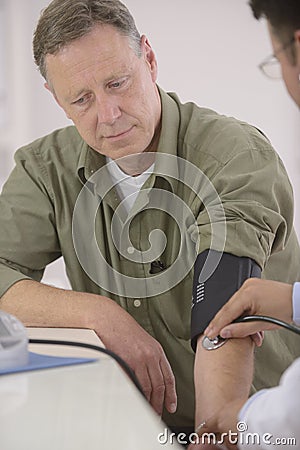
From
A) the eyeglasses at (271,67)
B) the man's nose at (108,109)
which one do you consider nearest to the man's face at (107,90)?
the man's nose at (108,109)

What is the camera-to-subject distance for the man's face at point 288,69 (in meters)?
1.00

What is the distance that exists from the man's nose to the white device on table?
0.66 m

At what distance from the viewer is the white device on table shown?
1072mm

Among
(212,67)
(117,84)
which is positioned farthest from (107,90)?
(212,67)

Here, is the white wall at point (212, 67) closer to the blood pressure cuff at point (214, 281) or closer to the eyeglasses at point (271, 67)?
the blood pressure cuff at point (214, 281)

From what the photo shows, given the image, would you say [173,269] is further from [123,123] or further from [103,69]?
[103,69]

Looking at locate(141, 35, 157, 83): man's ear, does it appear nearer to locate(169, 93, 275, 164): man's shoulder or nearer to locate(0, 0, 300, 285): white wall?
locate(169, 93, 275, 164): man's shoulder

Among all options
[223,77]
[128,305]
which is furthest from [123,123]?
[223,77]

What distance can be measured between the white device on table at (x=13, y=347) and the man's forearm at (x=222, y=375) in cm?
29

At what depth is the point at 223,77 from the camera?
411 centimetres

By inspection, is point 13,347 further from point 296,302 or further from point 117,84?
point 117,84

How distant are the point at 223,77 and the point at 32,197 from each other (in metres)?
2.50

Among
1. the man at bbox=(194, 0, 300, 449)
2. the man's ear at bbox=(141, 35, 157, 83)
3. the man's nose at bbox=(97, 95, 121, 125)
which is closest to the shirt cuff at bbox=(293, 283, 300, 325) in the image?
the man at bbox=(194, 0, 300, 449)

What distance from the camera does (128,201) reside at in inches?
70.4
